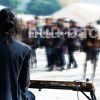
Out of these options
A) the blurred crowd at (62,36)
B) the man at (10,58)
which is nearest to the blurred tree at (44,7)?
the blurred crowd at (62,36)

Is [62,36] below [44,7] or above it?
below

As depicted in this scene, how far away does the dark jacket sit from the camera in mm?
3045

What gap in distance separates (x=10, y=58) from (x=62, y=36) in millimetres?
4712

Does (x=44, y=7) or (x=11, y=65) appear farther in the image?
(x=44, y=7)

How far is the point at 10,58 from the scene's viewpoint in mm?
3051

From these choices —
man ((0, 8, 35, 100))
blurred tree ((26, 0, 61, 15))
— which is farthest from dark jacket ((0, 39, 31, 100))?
blurred tree ((26, 0, 61, 15))

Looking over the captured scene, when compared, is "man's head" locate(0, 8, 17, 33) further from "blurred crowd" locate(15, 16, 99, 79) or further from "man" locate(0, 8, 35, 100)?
"blurred crowd" locate(15, 16, 99, 79)

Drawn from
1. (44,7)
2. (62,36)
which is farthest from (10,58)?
(62,36)

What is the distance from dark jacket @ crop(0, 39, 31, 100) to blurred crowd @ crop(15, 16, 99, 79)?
418cm

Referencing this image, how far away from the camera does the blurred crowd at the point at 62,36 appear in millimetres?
7477

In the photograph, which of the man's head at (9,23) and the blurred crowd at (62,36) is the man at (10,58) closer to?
the man's head at (9,23)

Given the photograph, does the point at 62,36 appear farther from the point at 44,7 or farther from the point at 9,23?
the point at 9,23

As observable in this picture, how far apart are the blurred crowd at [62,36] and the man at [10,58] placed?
13.7 ft

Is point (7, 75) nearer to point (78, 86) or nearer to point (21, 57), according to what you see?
point (21, 57)
